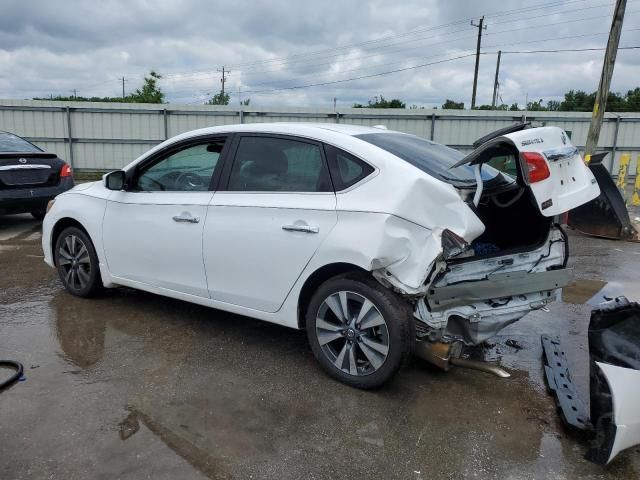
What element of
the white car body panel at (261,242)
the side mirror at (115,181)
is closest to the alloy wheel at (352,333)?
the white car body panel at (261,242)

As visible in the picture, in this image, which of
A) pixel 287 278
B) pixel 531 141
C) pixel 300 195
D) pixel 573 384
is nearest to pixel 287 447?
pixel 287 278

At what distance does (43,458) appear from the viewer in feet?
8.66

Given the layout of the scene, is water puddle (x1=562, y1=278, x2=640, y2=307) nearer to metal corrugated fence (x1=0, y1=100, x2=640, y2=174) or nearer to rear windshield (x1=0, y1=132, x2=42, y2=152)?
rear windshield (x1=0, y1=132, x2=42, y2=152)

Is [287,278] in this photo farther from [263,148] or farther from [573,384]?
[573,384]

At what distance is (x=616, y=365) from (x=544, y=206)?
3.20 feet

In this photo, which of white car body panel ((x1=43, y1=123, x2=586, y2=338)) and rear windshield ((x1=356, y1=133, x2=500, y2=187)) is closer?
white car body panel ((x1=43, y1=123, x2=586, y2=338))

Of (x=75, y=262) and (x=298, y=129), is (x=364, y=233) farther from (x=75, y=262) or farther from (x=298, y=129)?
(x=75, y=262)

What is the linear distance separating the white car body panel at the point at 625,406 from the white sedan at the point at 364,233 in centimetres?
92

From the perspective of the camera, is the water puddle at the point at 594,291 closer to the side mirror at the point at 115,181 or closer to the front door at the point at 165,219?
the front door at the point at 165,219

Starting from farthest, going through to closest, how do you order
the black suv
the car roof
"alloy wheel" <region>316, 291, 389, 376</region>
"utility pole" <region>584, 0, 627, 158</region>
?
"utility pole" <region>584, 0, 627, 158</region> < the black suv < the car roof < "alloy wheel" <region>316, 291, 389, 376</region>

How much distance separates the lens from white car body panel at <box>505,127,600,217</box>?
3117mm

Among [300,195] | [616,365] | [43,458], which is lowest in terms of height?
[43,458]

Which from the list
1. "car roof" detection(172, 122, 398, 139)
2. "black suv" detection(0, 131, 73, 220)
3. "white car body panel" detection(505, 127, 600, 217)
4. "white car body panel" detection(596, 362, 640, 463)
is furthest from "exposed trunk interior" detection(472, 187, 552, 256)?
"black suv" detection(0, 131, 73, 220)

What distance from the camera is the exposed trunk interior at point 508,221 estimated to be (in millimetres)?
3652
